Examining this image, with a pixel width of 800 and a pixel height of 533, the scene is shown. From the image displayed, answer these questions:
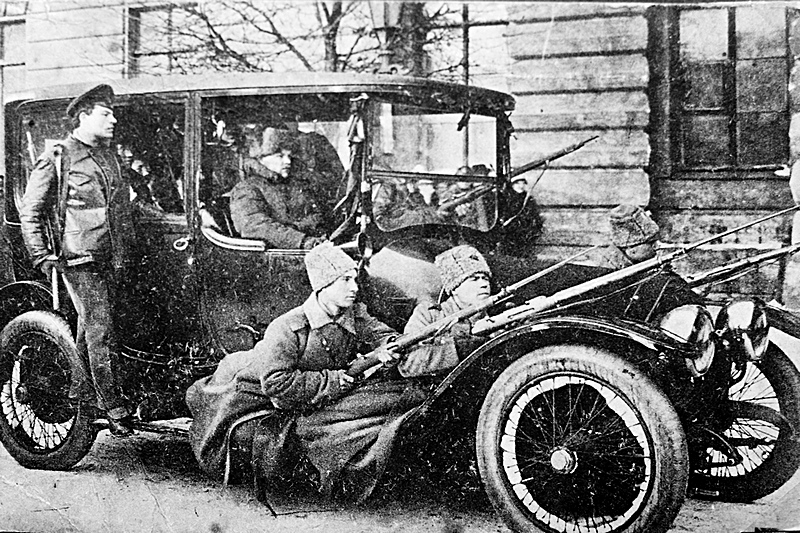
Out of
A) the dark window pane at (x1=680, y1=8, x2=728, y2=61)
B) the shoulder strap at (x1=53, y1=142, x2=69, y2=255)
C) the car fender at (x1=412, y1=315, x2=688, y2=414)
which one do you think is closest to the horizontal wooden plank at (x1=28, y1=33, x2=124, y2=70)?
the shoulder strap at (x1=53, y1=142, x2=69, y2=255)

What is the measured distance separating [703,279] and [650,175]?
0.34 m

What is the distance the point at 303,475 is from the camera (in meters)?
2.20

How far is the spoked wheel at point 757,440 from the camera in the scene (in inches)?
77.7

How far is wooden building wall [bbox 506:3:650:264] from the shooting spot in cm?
211

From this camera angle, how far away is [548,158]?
2.20m

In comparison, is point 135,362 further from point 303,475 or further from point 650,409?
point 650,409

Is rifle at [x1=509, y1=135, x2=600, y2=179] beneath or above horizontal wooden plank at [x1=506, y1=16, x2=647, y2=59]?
beneath

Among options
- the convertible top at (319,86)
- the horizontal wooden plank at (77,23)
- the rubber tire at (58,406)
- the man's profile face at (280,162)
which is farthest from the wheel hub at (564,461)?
the horizontal wooden plank at (77,23)

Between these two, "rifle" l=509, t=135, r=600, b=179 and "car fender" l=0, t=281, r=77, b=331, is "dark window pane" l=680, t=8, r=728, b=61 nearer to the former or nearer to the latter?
"rifle" l=509, t=135, r=600, b=179

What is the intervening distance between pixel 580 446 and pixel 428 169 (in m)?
0.92

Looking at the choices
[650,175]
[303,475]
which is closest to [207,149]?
[303,475]

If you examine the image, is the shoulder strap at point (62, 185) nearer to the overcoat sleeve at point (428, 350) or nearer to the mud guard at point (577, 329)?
the overcoat sleeve at point (428, 350)

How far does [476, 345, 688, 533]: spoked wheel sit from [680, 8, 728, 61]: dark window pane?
0.94m

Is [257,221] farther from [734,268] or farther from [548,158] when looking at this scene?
[734,268]
